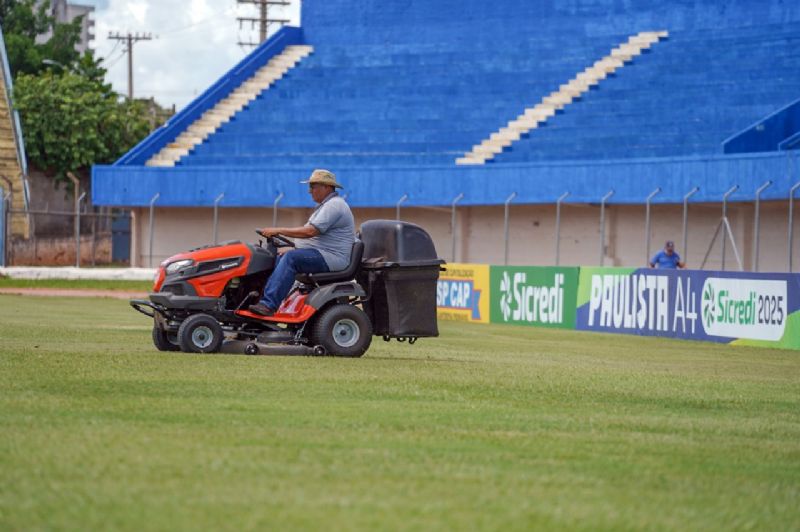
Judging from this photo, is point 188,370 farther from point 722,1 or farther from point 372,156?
point 722,1

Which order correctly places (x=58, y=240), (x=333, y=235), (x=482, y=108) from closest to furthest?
1. (x=333, y=235)
2. (x=482, y=108)
3. (x=58, y=240)

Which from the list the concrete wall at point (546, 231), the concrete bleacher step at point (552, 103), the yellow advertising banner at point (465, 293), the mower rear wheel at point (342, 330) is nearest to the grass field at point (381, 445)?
the mower rear wheel at point (342, 330)

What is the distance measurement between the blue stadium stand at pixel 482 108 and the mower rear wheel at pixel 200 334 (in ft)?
66.7

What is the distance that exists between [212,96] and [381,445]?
A: 1648 inches

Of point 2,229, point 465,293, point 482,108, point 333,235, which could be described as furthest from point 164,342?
point 2,229

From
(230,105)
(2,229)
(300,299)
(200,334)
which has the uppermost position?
(230,105)

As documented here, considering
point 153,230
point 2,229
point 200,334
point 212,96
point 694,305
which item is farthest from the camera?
point 212,96

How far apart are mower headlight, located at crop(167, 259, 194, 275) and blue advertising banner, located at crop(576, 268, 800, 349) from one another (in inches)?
417

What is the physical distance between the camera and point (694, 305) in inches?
923

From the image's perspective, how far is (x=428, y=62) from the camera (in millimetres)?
47031

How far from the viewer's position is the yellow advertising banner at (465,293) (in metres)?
29.6

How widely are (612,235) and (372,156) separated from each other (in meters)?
8.54

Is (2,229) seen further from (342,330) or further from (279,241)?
(342,330)

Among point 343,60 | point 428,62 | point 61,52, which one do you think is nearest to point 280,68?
point 343,60
